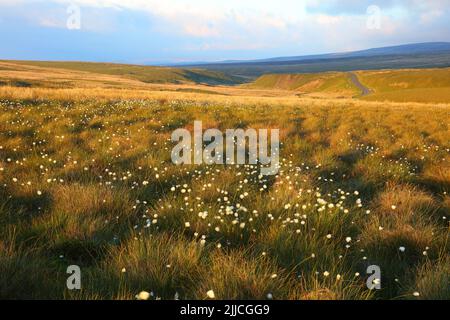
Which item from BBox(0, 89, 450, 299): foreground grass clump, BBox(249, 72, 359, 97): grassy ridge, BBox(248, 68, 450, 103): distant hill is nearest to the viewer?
BBox(0, 89, 450, 299): foreground grass clump

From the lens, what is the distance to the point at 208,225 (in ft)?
15.7

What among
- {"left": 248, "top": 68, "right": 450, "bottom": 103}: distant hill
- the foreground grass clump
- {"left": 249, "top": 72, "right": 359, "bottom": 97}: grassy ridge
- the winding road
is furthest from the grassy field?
{"left": 249, "top": 72, "right": 359, "bottom": 97}: grassy ridge

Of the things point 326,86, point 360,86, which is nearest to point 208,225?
point 360,86

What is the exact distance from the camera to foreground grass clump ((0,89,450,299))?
354cm

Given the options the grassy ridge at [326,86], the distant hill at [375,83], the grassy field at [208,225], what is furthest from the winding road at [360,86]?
the grassy field at [208,225]

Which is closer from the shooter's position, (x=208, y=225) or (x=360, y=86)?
(x=208, y=225)

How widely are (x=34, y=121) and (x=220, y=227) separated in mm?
8734

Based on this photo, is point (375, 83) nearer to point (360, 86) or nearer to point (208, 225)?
point (360, 86)

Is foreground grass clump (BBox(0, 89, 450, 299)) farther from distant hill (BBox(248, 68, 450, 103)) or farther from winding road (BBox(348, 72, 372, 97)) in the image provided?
winding road (BBox(348, 72, 372, 97))

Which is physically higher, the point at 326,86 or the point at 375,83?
the point at 375,83

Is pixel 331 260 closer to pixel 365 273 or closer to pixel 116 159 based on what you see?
pixel 365 273

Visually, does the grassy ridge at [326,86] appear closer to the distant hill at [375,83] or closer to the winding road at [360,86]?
the distant hill at [375,83]

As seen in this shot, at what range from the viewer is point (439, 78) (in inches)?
5197

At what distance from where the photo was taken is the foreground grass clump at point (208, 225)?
3545 millimetres
